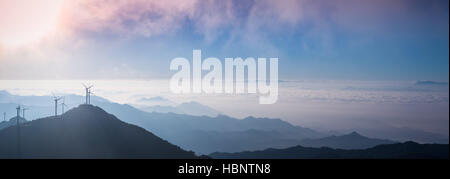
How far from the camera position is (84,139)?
75.1 metres

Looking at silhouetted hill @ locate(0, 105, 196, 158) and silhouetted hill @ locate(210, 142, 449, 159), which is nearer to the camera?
silhouetted hill @ locate(0, 105, 196, 158)

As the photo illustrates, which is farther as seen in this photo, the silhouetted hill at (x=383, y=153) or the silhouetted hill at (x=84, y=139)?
the silhouetted hill at (x=383, y=153)

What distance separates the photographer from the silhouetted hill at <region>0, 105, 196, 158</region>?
68812 mm

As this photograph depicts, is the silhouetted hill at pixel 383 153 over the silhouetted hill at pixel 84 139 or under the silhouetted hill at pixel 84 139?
under

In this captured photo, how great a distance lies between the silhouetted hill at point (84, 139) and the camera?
6881 centimetres

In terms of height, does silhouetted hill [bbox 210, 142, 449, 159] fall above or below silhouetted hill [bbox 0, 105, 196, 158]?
below

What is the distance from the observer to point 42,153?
67.8m

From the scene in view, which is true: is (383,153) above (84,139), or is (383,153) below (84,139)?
below

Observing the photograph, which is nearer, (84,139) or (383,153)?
(84,139)
